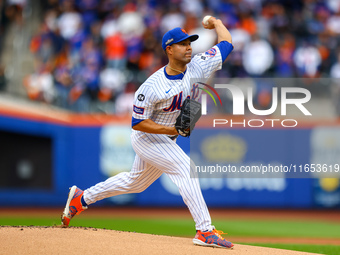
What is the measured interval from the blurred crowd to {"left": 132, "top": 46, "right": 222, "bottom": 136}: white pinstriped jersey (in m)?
6.07

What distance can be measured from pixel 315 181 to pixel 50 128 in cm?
531

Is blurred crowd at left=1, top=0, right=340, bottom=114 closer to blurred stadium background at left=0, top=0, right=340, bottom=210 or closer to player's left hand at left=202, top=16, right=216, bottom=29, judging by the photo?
blurred stadium background at left=0, top=0, right=340, bottom=210

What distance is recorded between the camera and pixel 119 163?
38.6 ft

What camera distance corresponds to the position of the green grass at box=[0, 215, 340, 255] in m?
8.83

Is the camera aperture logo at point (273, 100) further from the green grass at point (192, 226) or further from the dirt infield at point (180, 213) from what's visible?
the green grass at point (192, 226)

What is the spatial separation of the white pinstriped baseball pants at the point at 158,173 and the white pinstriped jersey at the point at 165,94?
23 centimetres

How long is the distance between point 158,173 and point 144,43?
7.44m

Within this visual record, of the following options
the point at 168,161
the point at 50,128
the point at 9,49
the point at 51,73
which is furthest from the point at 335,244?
the point at 9,49

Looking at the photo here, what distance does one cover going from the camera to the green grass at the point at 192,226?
29.0 ft

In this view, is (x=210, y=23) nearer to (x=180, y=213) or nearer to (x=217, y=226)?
(x=217, y=226)

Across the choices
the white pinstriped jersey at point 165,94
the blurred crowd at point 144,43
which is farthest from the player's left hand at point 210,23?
the blurred crowd at point 144,43

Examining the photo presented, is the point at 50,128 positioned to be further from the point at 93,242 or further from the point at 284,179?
the point at 93,242

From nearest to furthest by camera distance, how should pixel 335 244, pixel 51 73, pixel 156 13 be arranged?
pixel 335 244, pixel 51 73, pixel 156 13

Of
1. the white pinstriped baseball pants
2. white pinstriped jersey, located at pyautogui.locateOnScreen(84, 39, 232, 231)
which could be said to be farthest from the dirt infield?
white pinstriped jersey, located at pyautogui.locateOnScreen(84, 39, 232, 231)
